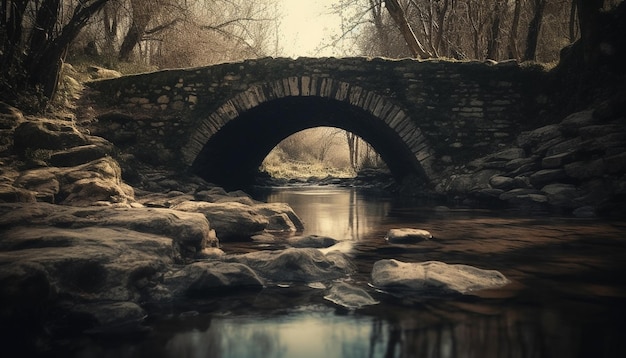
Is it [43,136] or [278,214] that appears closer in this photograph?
[278,214]

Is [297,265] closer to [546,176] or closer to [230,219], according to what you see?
[230,219]

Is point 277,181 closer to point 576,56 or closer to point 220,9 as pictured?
point 220,9

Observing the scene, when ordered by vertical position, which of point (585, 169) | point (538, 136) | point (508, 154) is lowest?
point (585, 169)

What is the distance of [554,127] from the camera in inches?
363

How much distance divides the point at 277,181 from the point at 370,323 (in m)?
19.2

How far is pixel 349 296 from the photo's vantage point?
3.05 meters

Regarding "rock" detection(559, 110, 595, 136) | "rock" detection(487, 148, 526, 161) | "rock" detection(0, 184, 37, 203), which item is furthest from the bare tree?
"rock" detection(559, 110, 595, 136)

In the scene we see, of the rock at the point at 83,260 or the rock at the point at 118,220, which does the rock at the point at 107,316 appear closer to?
the rock at the point at 83,260

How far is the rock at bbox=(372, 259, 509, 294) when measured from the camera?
10.4 ft

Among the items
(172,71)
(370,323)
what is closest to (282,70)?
(172,71)

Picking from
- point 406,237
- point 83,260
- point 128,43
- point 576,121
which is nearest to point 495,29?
point 576,121

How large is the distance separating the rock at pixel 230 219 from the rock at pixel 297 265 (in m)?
1.40

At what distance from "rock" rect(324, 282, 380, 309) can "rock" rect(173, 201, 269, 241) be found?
2290 millimetres

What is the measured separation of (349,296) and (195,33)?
46.6ft
